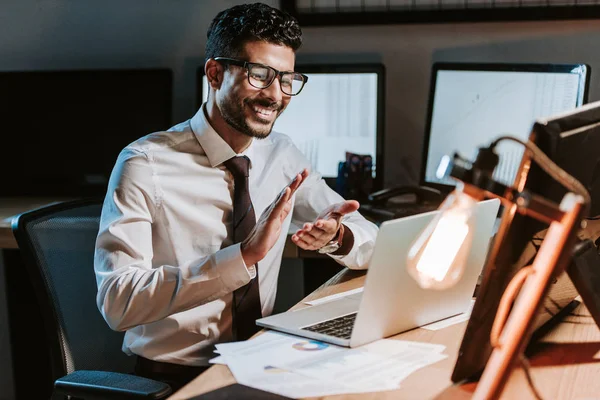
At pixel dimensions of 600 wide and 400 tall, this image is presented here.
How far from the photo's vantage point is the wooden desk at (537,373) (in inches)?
45.5

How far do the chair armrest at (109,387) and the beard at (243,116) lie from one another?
2.13ft

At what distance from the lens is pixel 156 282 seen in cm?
151

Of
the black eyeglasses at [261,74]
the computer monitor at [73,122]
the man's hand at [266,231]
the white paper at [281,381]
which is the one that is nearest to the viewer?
the white paper at [281,381]

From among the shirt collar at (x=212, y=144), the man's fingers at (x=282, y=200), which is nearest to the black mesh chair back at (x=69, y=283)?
the shirt collar at (x=212, y=144)

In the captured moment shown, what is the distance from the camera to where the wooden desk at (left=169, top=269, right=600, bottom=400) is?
1.16 m

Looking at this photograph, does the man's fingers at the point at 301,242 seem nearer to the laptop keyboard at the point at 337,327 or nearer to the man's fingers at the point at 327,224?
the man's fingers at the point at 327,224

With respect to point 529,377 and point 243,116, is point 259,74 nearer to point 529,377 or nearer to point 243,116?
point 243,116

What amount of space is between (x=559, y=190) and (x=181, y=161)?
99cm

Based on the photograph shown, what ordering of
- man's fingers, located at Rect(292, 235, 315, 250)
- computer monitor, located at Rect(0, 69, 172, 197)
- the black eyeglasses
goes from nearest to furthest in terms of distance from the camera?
1. man's fingers, located at Rect(292, 235, 315, 250)
2. the black eyeglasses
3. computer monitor, located at Rect(0, 69, 172, 197)

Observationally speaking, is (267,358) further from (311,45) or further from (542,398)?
(311,45)

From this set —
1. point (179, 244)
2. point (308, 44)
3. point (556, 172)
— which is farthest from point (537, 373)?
point (308, 44)

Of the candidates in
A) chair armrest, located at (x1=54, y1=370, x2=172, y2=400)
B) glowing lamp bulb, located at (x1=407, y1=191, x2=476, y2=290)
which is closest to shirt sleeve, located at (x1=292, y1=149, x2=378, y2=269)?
chair armrest, located at (x1=54, y1=370, x2=172, y2=400)

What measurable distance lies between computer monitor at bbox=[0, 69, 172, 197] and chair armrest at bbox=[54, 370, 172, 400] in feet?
4.64

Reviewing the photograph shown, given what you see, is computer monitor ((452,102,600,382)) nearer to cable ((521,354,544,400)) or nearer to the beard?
cable ((521,354,544,400))
